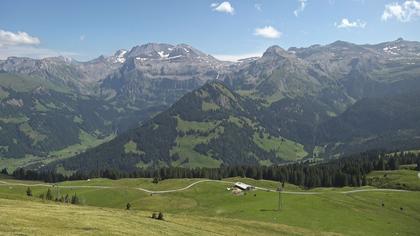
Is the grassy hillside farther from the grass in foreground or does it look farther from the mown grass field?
the grass in foreground

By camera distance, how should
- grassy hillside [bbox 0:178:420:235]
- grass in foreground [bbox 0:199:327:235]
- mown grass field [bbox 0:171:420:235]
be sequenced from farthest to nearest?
grassy hillside [bbox 0:178:420:235]
mown grass field [bbox 0:171:420:235]
grass in foreground [bbox 0:199:327:235]

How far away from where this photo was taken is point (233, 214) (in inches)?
5842

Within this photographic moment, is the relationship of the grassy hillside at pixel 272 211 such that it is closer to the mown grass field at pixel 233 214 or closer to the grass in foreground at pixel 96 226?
the mown grass field at pixel 233 214

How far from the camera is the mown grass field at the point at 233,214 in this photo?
71.8 m

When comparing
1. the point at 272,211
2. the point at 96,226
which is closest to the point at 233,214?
the point at 272,211

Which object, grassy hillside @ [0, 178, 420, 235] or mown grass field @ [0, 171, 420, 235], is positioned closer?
mown grass field @ [0, 171, 420, 235]

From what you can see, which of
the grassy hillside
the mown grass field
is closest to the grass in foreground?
the mown grass field

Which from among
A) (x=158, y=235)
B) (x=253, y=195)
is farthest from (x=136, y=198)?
(x=158, y=235)

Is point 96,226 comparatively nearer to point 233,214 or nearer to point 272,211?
point 233,214

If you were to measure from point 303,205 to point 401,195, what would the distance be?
49.4m

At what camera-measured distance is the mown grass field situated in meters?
71.8

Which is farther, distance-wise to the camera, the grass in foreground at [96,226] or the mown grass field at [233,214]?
the mown grass field at [233,214]

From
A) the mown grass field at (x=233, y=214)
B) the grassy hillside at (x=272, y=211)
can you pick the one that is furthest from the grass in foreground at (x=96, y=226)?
the grassy hillside at (x=272, y=211)

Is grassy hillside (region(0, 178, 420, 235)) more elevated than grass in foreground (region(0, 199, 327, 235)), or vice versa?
grass in foreground (region(0, 199, 327, 235))
